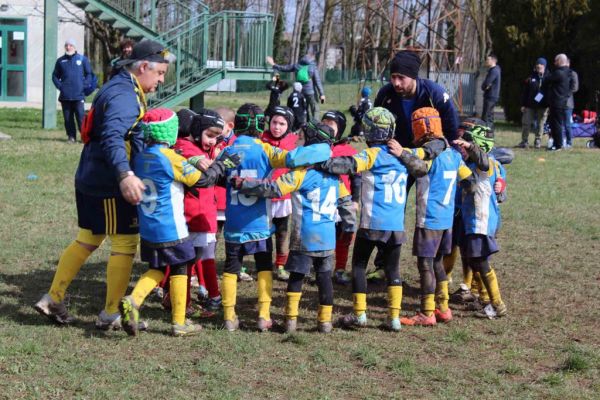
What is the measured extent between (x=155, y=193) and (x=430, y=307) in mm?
2213

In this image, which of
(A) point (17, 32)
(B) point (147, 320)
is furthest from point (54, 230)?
(A) point (17, 32)

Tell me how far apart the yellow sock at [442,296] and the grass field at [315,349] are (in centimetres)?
16

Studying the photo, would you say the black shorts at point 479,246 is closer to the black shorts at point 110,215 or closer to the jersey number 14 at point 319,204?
the jersey number 14 at point 319,204

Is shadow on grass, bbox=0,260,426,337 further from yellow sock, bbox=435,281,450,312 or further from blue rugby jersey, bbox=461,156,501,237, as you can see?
blue rugby jersey, bbox=461,156,501,237

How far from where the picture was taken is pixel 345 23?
6994 cm

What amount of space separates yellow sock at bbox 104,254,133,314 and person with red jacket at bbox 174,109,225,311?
25.9 inches

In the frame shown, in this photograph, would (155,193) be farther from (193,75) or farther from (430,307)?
(193,75)

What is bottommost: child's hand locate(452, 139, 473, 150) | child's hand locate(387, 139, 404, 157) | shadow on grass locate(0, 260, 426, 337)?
shadow on grass locate(0, 260, 426, 337)

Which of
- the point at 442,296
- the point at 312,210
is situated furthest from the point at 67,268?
the point at 442,296

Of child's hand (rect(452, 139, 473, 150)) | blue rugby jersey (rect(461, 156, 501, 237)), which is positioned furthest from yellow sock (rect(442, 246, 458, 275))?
child's hand (rect(452, 139, 473, 150))

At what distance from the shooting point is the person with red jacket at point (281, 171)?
685 centimetres

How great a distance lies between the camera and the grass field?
16.3 feet

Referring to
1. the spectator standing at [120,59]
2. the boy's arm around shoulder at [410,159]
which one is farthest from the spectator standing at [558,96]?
the boy's arm around shoulder at [410,159]

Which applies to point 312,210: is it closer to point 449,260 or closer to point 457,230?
point 457,230
